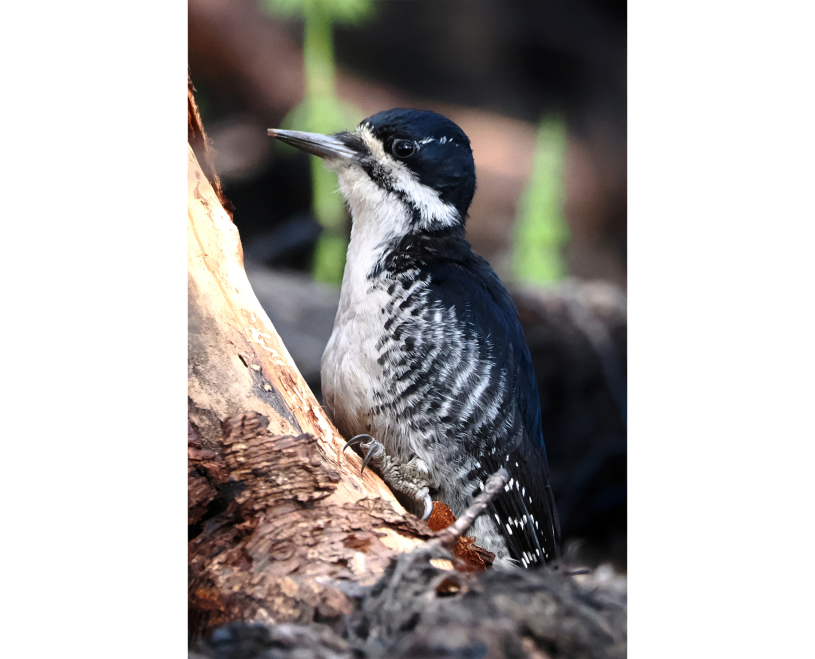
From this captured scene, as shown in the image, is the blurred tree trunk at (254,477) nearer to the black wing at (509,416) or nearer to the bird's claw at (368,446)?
the bird's claw at (368,446)

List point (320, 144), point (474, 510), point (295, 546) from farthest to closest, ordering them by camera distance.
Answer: point (320, 144) < point (474, 510) < point (295, 546)

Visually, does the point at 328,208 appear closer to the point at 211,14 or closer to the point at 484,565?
the point at 211,14

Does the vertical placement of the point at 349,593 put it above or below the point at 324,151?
below

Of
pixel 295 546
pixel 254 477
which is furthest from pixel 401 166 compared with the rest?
pixel 295 546

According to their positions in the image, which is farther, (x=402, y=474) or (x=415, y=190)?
(x=415, y=190)

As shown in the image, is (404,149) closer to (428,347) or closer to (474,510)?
(428,347)

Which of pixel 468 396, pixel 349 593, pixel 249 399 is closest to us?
pixel 349 593
